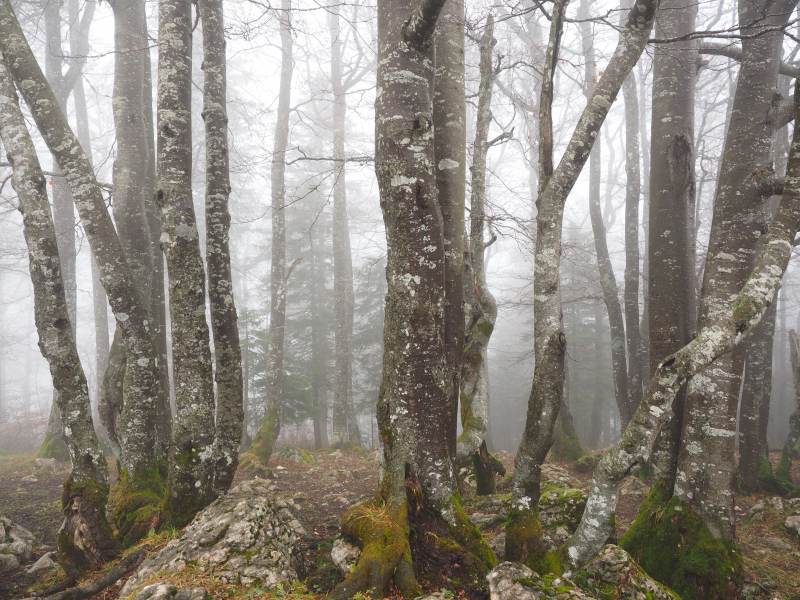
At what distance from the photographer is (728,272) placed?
4.18 meters

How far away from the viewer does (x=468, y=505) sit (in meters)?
5.67

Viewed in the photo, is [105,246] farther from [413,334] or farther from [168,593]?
[413,334]

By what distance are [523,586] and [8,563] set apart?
487 centimetres

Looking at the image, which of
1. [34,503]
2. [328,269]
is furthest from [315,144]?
[34,503]

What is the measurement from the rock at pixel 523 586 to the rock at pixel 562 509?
191 centimetres

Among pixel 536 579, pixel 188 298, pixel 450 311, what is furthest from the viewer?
pixel 188 298

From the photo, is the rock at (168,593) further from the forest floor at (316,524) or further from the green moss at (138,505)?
the green moss at (138,505)

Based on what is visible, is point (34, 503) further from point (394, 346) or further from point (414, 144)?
point (414, 144)

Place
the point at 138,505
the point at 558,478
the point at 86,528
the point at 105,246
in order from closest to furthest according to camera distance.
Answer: the point at 86,528, the point at 138,505, the point at 105,246, the point at 558,478

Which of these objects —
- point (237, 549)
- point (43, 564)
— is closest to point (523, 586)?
point (237, 549)

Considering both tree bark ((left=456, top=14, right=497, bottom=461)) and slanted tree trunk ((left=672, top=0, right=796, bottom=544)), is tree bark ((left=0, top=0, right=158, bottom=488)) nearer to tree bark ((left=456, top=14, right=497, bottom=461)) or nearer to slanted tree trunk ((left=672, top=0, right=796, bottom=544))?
tree bark ((left=456, top=14, right=497, bottom=461))

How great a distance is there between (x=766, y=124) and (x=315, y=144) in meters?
21.9

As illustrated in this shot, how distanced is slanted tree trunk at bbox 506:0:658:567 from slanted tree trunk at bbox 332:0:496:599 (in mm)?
501

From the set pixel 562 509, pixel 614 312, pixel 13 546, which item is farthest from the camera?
pixel 614 312
